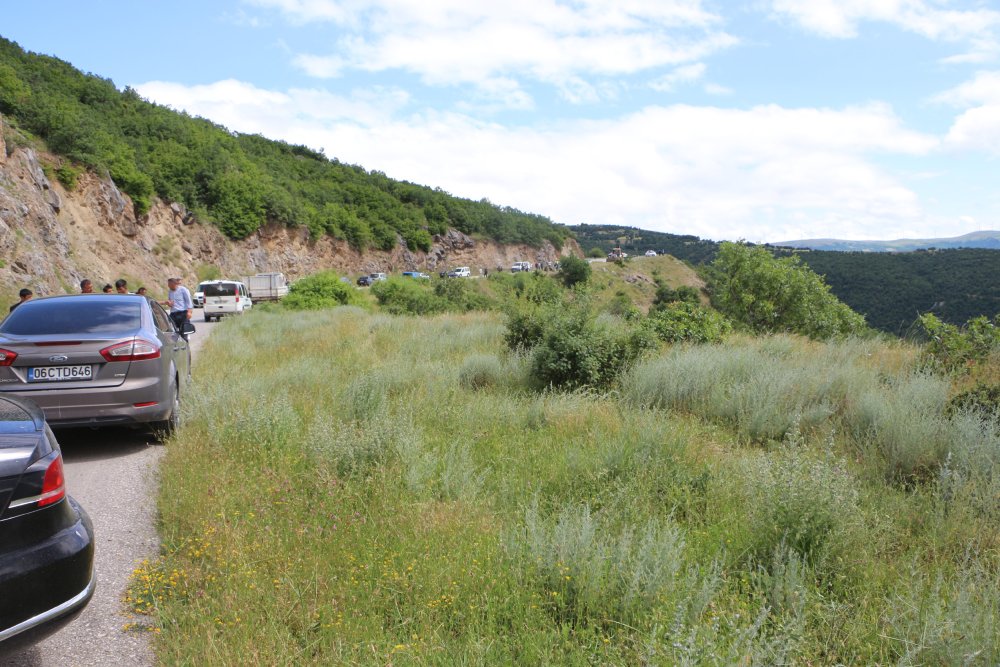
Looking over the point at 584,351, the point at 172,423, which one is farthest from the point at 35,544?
the point at 584,351

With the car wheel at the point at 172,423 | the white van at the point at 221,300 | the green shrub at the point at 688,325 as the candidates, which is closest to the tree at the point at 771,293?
the green shrub at the point at 688,325

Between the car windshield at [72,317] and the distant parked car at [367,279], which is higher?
the car windshield at [72,317]

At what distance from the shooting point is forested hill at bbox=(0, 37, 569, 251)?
36.4 metres

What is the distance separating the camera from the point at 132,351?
615 cm

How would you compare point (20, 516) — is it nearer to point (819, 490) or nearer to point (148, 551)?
point (148, 551)

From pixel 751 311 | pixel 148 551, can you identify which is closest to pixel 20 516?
pixel 148 551

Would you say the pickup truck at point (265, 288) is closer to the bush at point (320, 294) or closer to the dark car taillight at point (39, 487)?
the bush at point (320, 294)

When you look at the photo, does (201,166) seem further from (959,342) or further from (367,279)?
→ (959,342)

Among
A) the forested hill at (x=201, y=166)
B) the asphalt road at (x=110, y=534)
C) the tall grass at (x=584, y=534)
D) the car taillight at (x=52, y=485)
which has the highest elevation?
the forested hill at (x=201, y=166)

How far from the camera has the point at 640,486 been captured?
4.52 metres

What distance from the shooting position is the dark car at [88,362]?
18.8 ft

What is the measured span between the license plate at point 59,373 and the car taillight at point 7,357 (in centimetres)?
17

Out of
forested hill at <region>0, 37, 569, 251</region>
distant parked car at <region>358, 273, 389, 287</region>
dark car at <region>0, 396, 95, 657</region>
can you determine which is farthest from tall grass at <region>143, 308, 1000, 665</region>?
distant parked car at <region>358, 273, 389, 287</region>

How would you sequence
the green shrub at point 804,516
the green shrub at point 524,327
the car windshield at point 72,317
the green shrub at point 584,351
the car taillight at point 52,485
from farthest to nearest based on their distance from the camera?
1. the green shrub at point 524,327
2. the green shrub at point 584,351
3. the car windshield at point 72,317
4. the green shrub at point 804,516
5. the car taillight at point 52,485
